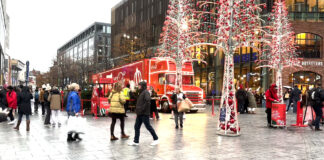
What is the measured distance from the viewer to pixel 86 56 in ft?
282

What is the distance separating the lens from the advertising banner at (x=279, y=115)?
12.9 meters

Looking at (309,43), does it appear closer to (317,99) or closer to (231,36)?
(317,99)

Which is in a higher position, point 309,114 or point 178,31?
point 178,31

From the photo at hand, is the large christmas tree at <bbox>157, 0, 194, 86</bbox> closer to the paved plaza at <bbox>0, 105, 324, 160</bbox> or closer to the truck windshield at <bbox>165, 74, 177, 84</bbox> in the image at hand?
the truck windshield at <bbox>165, 74, 177, 84</bbox>

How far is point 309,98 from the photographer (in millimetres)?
12938

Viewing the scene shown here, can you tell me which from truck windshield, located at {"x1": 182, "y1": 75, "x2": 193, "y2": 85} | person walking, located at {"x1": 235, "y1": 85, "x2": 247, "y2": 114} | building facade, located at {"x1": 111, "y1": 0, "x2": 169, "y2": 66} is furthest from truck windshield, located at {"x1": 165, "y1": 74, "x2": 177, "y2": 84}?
building facade, located at {"x1": 111, "y1": 0, "x2": 169, "y2": 66}

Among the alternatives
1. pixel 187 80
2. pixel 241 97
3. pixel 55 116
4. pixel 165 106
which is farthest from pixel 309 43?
pixel 55 116

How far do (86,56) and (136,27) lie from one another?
117 ft

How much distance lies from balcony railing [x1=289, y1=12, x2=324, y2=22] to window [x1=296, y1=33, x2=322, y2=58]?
166 centimetres

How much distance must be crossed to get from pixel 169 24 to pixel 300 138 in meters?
15.0

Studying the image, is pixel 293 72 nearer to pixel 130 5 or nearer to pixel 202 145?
pixel 202 145

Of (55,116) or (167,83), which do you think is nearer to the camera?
(55,116)

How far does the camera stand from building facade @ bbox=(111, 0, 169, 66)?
4394 centimetres

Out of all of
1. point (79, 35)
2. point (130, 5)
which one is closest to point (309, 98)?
point (130, 5)
